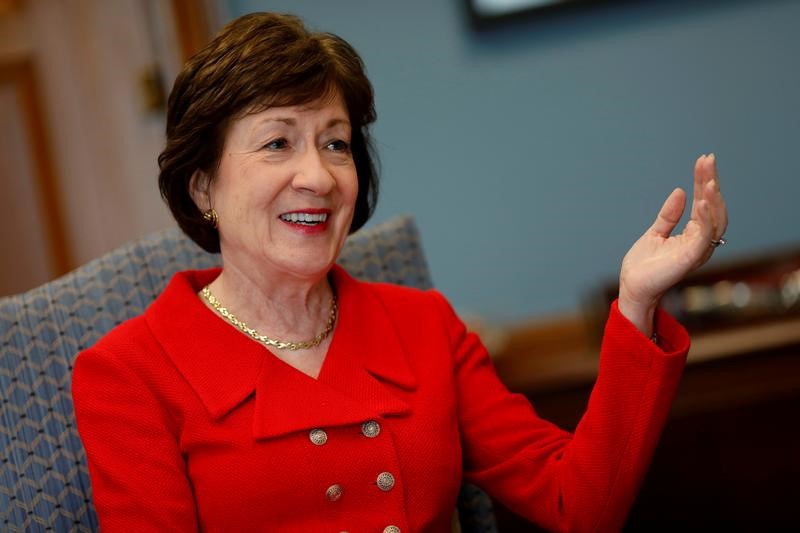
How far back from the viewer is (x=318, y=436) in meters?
1.46

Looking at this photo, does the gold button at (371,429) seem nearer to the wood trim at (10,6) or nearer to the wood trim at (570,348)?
the wood trim at (570,348)

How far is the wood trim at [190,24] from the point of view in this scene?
2.98m

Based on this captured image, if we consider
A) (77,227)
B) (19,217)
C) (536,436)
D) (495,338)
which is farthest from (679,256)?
(19,217)

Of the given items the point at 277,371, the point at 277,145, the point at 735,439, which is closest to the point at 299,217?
the point at 277,145

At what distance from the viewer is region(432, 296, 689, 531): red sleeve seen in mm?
1411

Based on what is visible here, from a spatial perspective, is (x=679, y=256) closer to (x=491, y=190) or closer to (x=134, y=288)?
(x=134, y=288)

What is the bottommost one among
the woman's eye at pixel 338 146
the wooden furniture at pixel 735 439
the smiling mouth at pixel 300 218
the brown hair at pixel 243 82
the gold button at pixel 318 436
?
the wooden furniture at pixel 735 439

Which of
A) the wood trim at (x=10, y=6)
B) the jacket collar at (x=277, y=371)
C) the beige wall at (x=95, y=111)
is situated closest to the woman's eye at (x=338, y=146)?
the jacket collar at (x=277, y=371)

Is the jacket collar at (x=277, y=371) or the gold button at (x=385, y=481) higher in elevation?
the jacket collar at (x=277, y=371)

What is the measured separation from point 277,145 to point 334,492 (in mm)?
493

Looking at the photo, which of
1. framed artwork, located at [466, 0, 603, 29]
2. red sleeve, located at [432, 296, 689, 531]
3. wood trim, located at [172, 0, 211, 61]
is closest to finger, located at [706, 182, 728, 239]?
red sleeve, located at [432, 296, 689, 531]

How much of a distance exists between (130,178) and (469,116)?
137 centimetres

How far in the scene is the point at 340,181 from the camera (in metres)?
1.55

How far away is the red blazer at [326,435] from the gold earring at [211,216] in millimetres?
111
